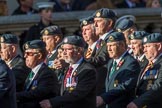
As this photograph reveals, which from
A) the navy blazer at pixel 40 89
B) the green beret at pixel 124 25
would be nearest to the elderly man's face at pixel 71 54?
the navy blazer at pixel 40 89

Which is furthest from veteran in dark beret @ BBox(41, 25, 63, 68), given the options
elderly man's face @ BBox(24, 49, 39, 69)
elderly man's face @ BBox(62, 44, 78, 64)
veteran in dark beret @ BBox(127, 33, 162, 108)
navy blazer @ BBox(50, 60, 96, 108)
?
veteran in dark beret @ BBox(127, 33, 162, 108)

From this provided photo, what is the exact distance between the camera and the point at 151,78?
14789 millimetres

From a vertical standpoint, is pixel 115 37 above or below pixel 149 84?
above

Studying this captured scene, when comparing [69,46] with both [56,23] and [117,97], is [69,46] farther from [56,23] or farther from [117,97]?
[56,23]

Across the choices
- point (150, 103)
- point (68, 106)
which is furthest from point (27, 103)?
point (150, 103)

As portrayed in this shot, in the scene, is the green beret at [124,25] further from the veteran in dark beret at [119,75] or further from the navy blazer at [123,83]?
the navy blazer at [123,83]

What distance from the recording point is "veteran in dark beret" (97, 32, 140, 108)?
15047 mm

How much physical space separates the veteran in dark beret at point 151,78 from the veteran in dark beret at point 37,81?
107 centimetres

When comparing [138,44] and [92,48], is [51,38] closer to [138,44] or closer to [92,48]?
[92,48]

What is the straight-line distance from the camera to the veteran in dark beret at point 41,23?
1811cm

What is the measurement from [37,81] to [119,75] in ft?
3.31

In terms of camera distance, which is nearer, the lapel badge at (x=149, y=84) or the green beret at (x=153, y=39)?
the lapel badge at (x=149, y=84)

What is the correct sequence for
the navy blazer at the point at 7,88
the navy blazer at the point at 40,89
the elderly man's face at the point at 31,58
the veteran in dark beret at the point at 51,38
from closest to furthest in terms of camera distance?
the navy blazer at the point at 7,88
the navy blazer at the point at 40,89
the elderly man's face at the point at 31,58
the veteran in dark beret at the point at 51,38

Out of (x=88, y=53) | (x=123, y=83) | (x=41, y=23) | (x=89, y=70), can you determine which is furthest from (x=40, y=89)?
(x=41, y=23)
